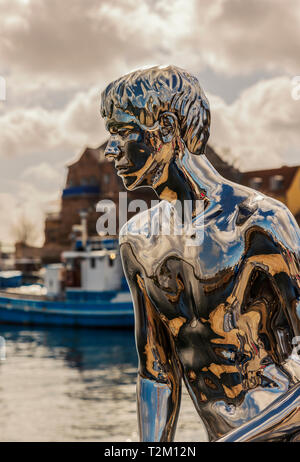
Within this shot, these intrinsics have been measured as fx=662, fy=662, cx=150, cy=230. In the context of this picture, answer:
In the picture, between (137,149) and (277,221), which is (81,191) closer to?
(137,149)

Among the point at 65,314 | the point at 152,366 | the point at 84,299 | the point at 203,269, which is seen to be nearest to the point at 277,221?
the point at 203,269

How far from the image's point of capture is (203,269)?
1.56 meters

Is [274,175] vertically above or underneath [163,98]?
above

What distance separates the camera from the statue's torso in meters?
1.52

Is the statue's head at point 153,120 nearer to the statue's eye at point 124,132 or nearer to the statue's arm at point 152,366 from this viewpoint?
the statue's eye at point 124,132

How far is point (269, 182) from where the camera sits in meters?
49.1

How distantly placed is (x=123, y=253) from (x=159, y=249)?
0.13 m

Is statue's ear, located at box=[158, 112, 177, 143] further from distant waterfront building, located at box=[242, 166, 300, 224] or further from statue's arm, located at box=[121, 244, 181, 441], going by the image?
distant waterfront building, located at box=[242, 166, 300, 224]

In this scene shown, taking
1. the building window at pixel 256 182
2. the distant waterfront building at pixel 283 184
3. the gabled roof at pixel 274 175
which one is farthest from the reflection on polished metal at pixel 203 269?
the building window at pixel 256 182

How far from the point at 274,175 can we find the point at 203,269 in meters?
48.5

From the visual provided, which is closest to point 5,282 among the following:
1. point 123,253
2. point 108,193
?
point 108,193

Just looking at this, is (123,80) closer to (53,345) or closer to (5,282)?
(53,345)

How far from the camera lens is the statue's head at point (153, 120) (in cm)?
158

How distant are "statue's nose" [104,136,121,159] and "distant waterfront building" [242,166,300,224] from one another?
45.3 meters
